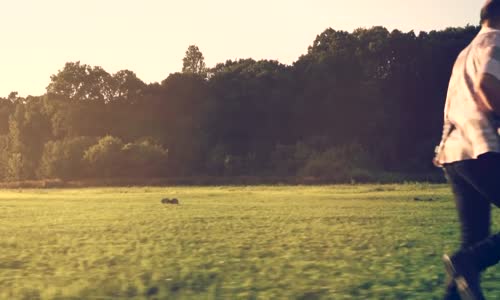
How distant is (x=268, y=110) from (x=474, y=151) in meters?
64.9

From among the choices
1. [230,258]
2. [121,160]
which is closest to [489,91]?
[230,258]

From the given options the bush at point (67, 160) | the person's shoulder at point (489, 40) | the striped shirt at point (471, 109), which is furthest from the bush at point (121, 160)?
the person's shoulder at point (489, 40)

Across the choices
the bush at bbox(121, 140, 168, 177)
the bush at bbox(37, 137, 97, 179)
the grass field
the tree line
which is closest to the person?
the grass field

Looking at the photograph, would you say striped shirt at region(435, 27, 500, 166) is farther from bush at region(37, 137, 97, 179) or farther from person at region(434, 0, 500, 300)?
bush at region(37, 137, 97, 179)

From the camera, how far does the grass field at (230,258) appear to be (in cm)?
661

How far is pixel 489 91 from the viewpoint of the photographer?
475 centimetres

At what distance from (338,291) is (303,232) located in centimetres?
630

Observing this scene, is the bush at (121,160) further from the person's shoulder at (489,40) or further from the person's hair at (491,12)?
the person's shoulder at (489,40)

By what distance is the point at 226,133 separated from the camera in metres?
69.7

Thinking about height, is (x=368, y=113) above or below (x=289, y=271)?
above

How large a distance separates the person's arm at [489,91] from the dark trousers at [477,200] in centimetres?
28

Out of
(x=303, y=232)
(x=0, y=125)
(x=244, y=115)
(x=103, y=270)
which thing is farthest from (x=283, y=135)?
(x=103, y=270)

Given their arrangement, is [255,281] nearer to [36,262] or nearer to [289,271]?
[289,271]

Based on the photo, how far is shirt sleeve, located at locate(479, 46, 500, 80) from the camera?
4.76m
